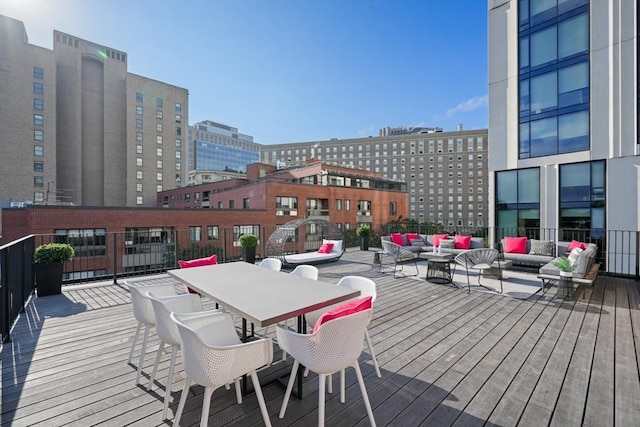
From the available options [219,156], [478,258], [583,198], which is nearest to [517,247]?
[478,258]

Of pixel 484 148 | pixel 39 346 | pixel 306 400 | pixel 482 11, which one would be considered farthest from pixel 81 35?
pixel 484 148

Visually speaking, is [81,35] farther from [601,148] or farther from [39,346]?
[601,148]

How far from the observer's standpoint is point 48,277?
5.33 meters

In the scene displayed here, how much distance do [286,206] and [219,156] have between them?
66.5 m

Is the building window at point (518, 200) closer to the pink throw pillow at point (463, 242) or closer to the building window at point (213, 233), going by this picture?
the pink throw pillow at point (463, 242)

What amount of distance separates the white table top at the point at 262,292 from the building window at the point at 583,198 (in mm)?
11402

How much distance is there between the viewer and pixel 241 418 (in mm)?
2055

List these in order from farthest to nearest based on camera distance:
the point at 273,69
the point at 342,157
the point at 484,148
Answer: the point at 342,157
the point at 484,148
the point at 273,69

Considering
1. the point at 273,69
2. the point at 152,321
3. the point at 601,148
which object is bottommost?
the point at 152,321

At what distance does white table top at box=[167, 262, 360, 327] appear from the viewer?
6.59 ft

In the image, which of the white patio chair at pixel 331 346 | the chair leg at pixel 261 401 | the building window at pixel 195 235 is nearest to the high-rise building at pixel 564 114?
the white patio chair at pixel 331 346

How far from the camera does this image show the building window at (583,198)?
396 inches

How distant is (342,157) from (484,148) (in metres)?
29.8

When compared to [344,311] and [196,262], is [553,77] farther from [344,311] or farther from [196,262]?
[196,262]
